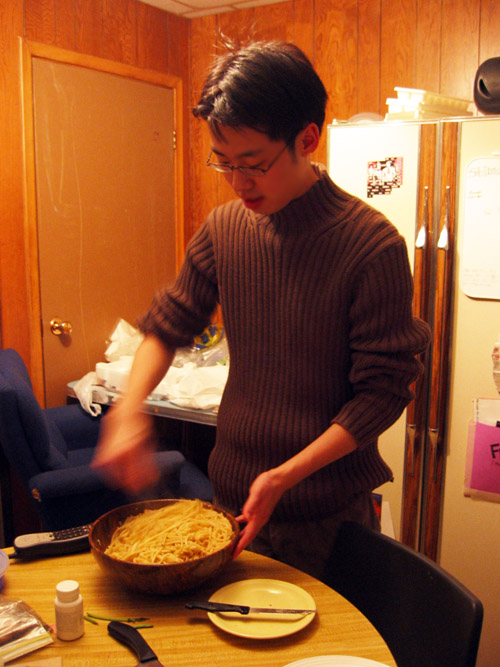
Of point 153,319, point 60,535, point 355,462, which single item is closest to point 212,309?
point 153,319

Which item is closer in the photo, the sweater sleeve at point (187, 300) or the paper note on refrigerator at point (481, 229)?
the sweater sleeve at point (187, 300)

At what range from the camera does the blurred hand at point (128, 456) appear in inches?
47.4

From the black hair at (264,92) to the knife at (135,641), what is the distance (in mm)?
808

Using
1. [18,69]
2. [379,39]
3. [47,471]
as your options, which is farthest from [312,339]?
[379,39]

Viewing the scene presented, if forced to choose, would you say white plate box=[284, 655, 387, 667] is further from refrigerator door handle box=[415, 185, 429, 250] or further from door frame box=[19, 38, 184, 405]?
door frame box=[19, 38, 184, 405]

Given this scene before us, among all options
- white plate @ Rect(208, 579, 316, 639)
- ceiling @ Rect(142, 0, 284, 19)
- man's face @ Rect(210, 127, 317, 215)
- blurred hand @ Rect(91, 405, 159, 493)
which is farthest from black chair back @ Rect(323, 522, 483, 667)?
ceiling @ Rect(142, 0, 284, 19)

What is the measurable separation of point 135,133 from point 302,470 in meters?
2.59

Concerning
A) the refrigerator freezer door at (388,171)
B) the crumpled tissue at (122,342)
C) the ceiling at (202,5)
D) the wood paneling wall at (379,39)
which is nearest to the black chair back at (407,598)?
the refrigerator freezer door at (388,171)

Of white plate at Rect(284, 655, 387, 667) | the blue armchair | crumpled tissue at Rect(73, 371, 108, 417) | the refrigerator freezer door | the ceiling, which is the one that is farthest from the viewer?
the ceiling

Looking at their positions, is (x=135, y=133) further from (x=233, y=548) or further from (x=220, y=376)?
(x=233, y=548)

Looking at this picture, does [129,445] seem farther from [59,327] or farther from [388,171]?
[59,327]

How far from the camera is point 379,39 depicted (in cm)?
309

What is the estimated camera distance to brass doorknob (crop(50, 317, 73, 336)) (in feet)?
9.79

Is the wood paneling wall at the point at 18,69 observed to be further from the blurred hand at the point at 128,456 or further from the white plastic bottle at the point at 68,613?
the white plastic bottle at the point at 68,613
